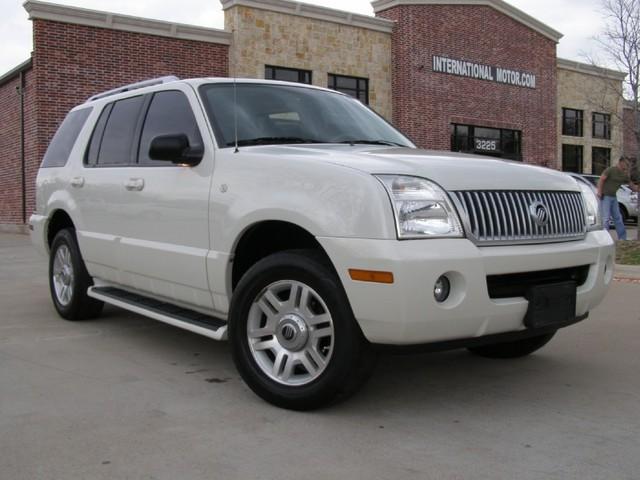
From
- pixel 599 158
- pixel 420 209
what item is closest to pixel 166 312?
pixel 420 209

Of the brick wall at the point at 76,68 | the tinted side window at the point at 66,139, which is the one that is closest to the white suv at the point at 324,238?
the tinted side window at the point at 66,139

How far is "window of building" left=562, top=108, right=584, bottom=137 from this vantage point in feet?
98.7

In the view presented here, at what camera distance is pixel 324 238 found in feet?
11.1

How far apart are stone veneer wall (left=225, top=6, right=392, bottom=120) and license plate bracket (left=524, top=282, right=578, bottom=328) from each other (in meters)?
16.3

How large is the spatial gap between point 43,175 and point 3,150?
51.1 feet

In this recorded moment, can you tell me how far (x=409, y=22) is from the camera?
76.1 ft

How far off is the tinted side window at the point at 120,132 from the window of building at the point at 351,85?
55.3 ft

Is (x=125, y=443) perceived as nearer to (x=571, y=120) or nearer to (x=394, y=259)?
(x=394, y=259)

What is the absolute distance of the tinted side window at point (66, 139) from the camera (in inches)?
237

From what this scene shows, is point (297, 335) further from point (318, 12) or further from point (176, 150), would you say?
point (318, 12)

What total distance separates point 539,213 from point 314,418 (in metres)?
1.58

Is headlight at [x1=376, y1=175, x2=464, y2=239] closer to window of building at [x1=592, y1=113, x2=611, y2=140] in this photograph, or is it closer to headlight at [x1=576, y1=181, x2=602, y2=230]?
headlight at [x1=576, y1=181, x2=602, y2=230]

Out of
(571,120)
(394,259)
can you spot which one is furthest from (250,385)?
(571,120)

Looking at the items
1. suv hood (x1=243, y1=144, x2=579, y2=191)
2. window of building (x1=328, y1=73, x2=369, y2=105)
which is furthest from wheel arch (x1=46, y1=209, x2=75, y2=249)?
window of building (x1=328, y1=73, x2=369, y2=105)
